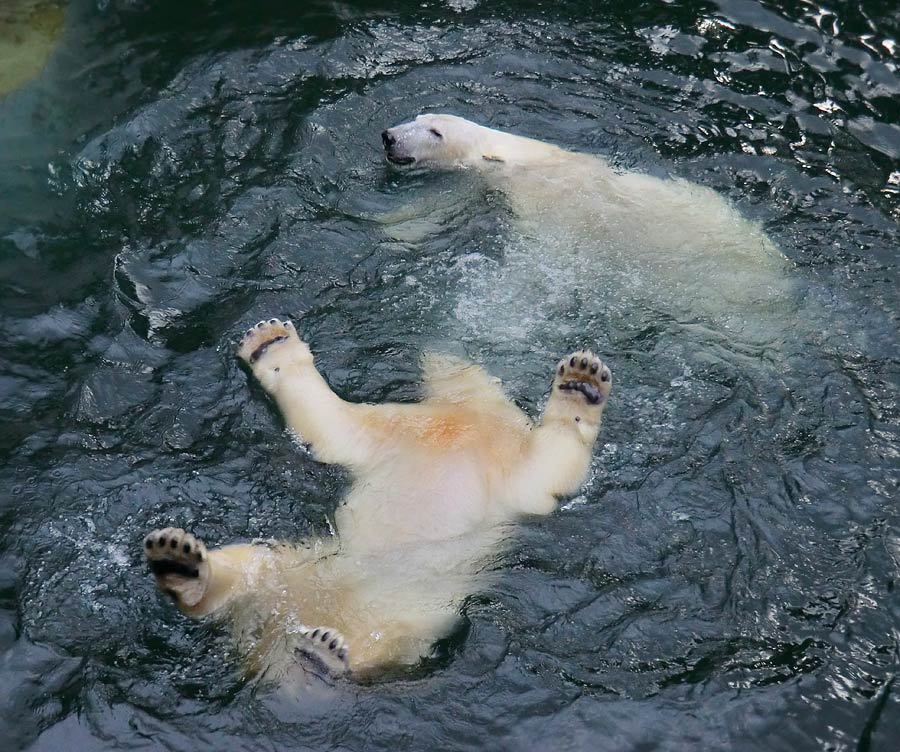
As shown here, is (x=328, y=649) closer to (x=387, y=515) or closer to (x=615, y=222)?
(x=387, y=515)

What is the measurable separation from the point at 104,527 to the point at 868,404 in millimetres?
3982

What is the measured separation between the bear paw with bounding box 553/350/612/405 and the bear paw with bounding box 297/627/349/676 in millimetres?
1757

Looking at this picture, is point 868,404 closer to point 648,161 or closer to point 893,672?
point 893,672

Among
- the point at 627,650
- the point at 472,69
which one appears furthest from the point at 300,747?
the point at 472,69

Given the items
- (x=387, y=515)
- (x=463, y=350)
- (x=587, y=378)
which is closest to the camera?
(x=387, y=515)

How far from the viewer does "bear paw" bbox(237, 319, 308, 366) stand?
537cm

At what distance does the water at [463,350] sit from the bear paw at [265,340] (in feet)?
0.63

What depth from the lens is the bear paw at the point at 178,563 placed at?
4055 mm

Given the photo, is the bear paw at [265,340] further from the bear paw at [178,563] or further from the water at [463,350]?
the bear paw at [178,563]

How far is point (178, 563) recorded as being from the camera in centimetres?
408

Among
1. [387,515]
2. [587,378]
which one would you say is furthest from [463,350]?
[387,515]

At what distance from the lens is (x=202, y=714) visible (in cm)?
403

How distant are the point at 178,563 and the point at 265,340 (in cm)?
163

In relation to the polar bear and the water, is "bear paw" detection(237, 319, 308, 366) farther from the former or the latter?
the water
